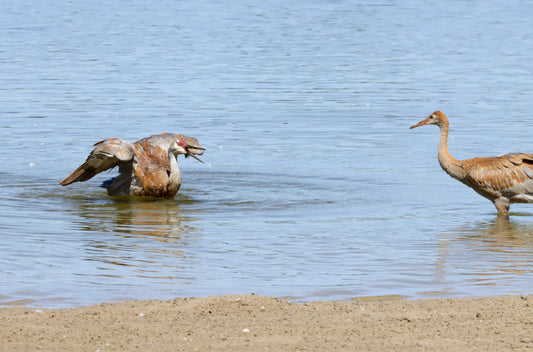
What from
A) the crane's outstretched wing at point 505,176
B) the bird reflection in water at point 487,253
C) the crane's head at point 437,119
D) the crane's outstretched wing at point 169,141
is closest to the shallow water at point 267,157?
the bird reflection in water at point 487,253

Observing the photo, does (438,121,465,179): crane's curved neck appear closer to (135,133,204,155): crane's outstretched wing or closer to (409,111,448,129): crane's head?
(409,111,448,129): crane's head

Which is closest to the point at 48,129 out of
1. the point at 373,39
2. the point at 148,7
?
the point at 373,39

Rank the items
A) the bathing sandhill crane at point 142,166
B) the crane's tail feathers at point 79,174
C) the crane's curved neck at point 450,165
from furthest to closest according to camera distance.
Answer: the crane's tail feathers at point 79,174 → the bathing sandhill crane at point 142,166 → the crane's curved neck at point 450,165

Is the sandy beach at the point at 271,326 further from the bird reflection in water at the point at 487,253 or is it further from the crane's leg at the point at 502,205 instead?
the crane's leg at the point at 502,205

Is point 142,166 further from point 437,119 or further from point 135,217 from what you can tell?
point 437,119

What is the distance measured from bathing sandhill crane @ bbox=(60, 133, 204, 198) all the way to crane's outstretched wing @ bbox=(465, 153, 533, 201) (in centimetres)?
387

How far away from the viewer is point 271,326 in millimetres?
7562

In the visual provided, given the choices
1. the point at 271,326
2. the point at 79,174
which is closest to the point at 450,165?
the point at 79,174

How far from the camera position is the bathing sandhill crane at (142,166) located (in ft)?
47.1

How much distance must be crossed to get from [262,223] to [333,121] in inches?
324

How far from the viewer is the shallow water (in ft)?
32.3

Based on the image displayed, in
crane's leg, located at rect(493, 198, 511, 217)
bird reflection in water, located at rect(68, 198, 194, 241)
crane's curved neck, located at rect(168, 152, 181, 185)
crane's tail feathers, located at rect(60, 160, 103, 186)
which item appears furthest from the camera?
crane's tail feathers, located at rect(60, 160, 103, 186)

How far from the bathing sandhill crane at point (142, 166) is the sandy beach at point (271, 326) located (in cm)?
625

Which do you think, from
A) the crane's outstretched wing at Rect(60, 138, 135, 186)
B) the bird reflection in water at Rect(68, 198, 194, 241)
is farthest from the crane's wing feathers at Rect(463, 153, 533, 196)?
the crane's outstretched wing at Rect(60, 138, 135, 186)
